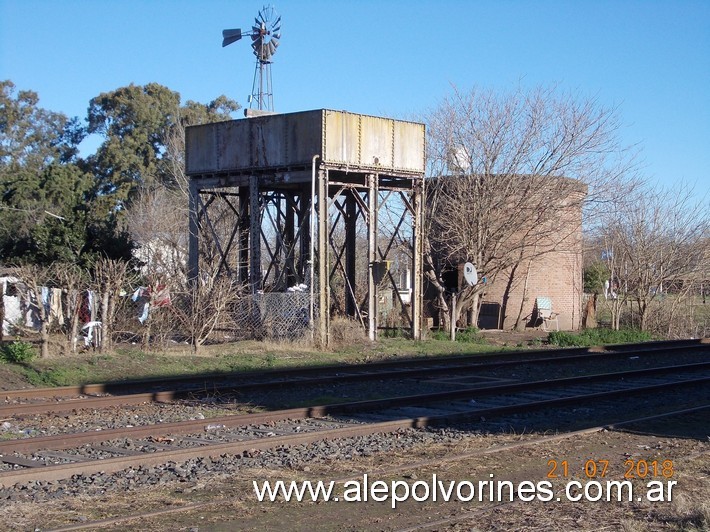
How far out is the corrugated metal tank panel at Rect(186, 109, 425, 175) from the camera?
24.6 metres

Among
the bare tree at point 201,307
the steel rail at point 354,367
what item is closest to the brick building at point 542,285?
the steel rail at point 354,367

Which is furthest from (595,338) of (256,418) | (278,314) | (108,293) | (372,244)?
(256,418)

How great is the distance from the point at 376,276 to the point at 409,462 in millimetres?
16209

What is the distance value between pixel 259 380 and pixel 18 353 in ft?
18.0

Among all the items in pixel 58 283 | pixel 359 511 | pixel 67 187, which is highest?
pixel 67 187

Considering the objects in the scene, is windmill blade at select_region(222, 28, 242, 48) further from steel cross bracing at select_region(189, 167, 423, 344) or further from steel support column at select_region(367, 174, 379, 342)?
steel support column at select_region(367, 174, 379, 342)

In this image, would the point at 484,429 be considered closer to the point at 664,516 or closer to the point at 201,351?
the point at 664,516

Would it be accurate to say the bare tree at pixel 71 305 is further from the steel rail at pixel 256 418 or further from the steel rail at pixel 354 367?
the steel rail at pixel 256 418

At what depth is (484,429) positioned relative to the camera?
39.8ft

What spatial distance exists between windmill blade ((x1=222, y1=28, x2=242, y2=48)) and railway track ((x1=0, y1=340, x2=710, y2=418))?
1751cm

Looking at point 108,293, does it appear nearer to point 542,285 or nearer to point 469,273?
point 469,273

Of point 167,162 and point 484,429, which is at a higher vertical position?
point 167,162

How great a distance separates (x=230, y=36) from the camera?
110 ft

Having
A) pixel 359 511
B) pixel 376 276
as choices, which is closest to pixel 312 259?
pixel 376 276
